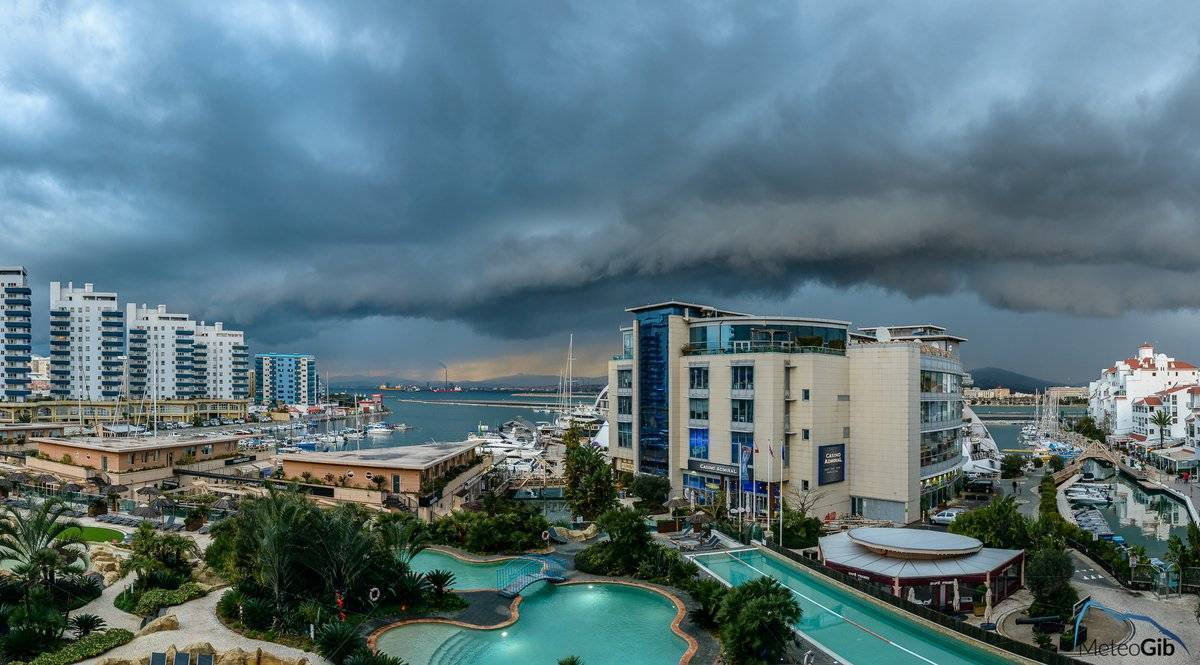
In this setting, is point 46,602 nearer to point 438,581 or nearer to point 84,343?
point 438,581

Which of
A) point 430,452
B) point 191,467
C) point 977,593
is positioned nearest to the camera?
point 977,593

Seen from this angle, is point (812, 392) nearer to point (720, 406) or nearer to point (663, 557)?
point (720, 406)

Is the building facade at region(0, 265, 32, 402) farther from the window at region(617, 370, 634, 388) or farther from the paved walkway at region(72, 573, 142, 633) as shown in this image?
the paved walkway at region(72, 573, 142, 633)

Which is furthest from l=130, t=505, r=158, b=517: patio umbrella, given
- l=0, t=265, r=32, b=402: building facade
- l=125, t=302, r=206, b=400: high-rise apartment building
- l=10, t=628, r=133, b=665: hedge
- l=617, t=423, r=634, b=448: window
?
l=125, t=302, r=206, b=400: high-rise apartment building

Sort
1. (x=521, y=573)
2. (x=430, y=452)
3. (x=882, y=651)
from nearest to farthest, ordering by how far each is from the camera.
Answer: (x=882, y=651) → (x=521, y=573) → (x=430, y=452)

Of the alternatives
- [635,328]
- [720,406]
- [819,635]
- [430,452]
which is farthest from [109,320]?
[819,635]

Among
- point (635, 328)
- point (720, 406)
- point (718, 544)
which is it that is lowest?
point (718, 544)

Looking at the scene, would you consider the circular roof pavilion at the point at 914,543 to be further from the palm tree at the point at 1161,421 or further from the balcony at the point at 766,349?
the palm tree at the point at 1161,421
